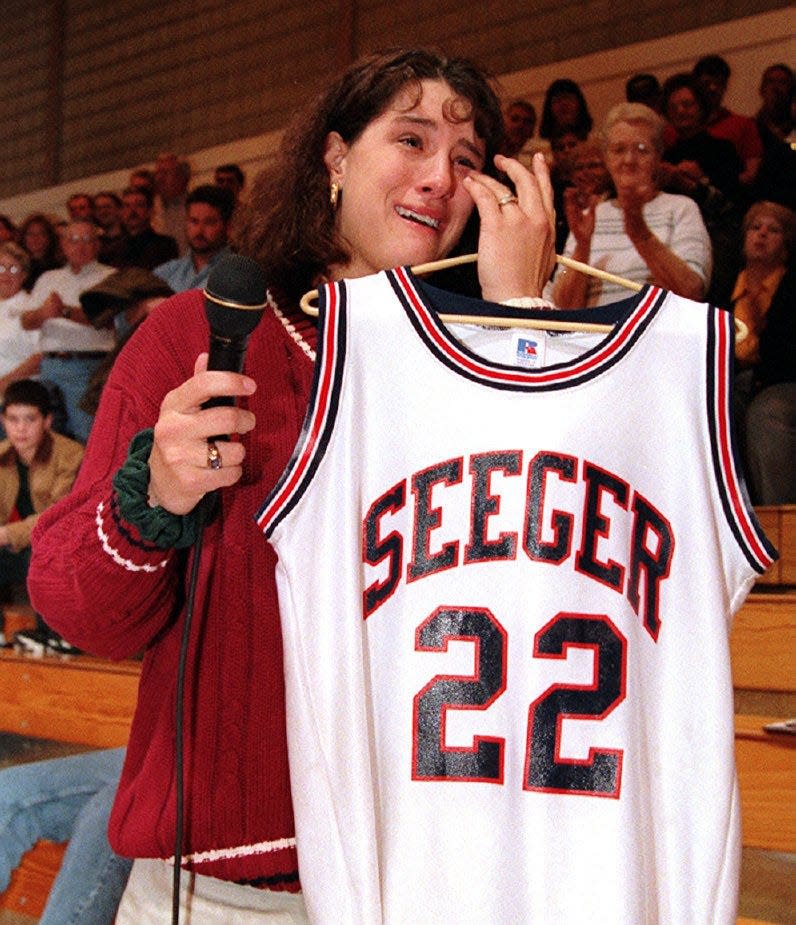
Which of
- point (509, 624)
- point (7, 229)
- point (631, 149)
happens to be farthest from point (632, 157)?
point (7, 229)

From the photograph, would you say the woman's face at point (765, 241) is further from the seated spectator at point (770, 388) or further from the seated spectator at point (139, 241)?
the seated spectator at point (139, 241)

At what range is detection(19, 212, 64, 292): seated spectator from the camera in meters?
5.70

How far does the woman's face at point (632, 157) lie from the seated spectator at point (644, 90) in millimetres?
101

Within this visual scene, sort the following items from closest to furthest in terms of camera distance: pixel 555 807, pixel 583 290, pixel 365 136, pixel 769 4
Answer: pixel 555 807, pixel 365 136, pixel 583 290, pixel 769 4

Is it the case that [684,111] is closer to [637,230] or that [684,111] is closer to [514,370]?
[637,230]

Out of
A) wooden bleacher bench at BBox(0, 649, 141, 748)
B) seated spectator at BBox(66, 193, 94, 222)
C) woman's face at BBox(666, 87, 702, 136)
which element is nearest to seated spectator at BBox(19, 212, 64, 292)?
seated spectator at BBox(66, 193, 94, 222)

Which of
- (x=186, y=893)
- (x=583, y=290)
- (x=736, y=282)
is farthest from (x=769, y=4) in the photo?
(x=186, y=893)

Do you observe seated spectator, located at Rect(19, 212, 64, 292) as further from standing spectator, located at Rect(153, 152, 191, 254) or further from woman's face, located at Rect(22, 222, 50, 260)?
standing spectator, located at Rect(153, 152, 191, 254)

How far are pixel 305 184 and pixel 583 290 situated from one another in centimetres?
215

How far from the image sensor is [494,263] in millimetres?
1009

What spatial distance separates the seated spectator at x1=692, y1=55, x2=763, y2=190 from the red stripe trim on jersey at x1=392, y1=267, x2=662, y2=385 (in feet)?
8.78

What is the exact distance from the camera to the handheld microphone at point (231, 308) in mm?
783

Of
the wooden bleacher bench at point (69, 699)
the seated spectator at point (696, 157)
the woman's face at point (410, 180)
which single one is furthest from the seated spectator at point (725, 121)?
the woman's face at point (410, 180)

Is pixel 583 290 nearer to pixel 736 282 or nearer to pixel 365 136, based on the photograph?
pixel 736 282
